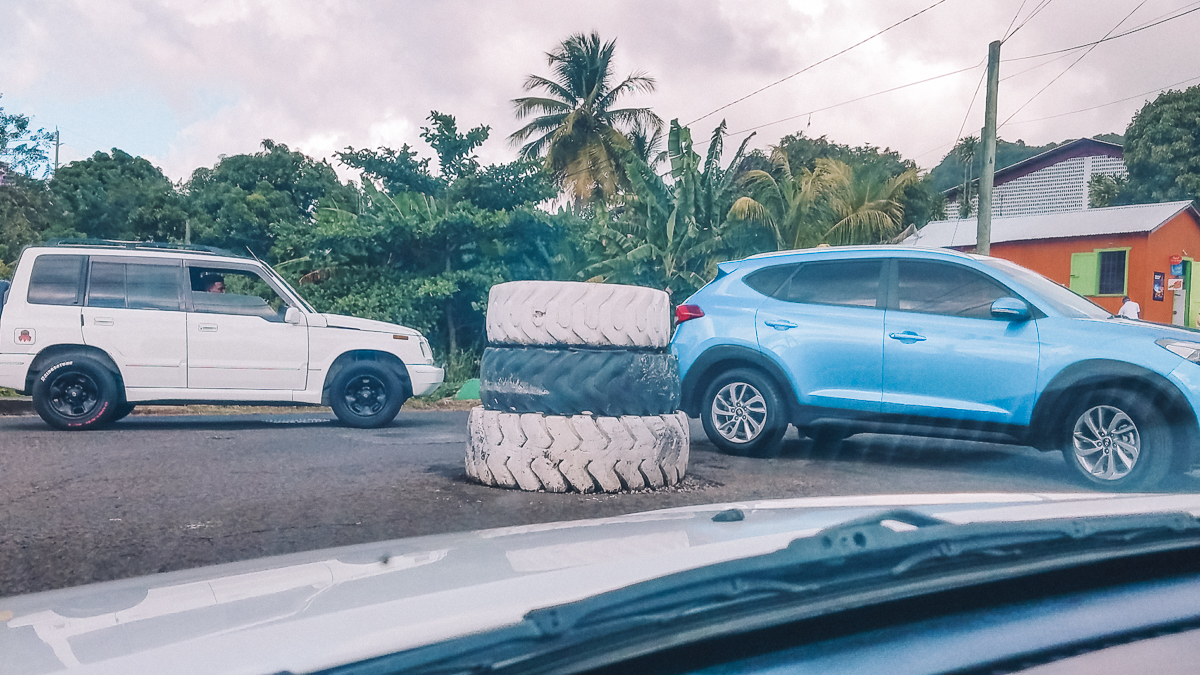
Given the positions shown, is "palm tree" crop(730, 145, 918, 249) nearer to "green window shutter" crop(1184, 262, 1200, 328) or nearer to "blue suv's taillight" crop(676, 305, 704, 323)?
"green window shutter" crop(1184, 262, 1200, 328)

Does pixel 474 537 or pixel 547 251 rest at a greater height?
pixel 547 251

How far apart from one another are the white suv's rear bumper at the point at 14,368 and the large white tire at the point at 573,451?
5.63m

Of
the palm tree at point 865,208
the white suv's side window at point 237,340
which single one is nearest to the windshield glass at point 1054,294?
the white suv's side window at point 237,340

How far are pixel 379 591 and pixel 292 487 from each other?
4311 millimetres

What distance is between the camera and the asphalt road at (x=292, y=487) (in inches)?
161

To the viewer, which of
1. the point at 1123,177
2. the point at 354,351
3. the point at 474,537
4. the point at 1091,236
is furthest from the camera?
the point at 1123,177

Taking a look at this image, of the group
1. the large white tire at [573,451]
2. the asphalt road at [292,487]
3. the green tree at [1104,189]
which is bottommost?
the asphalt road at [292,487]

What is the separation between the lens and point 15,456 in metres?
6.70

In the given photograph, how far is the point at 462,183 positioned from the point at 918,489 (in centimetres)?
1442

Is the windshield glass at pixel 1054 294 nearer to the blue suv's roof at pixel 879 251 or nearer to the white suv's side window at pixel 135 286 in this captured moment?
the blue suv's roof at pixel 879 251

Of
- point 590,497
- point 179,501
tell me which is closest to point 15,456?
point 179,501

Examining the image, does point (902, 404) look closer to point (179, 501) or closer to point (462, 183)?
point (179, 501)

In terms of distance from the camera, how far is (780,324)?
7145 millimetres

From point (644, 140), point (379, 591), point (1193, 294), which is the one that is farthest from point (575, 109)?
point (379, 591)
